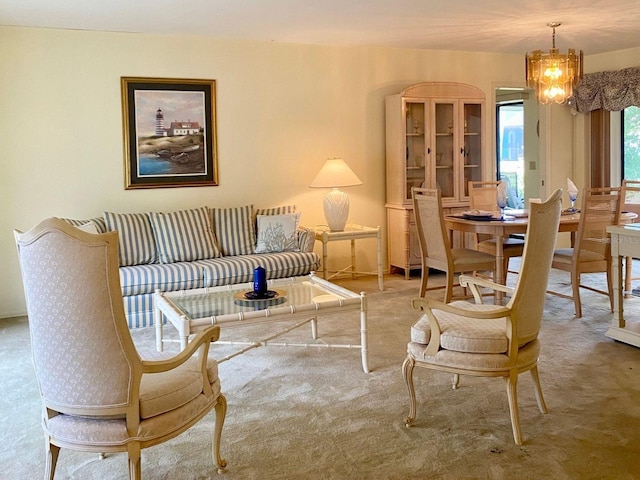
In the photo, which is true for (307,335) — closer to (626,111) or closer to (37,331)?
(37,331)

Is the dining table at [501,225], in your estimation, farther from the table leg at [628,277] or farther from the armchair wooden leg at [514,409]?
the armchair wooden leg at [514,409]

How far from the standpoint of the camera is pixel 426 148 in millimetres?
6445

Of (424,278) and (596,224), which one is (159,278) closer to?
(424,278)

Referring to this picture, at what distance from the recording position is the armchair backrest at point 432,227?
4.91 metres

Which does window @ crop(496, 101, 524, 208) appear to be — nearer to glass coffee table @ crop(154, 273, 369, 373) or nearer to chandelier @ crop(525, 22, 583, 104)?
chandelier @ crop(525, 22, 583, 104)

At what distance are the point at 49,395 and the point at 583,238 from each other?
153 inches

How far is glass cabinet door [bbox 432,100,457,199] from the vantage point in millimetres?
A: 6453

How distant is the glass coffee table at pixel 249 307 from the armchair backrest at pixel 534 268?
1043 millimetres

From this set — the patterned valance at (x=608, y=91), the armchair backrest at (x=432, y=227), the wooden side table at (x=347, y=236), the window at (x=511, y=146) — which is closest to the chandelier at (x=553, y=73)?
the armchair backrest at (x=432, y=227)

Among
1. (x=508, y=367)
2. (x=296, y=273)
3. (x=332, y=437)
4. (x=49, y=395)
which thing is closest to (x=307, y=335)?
(x=296, y=273)

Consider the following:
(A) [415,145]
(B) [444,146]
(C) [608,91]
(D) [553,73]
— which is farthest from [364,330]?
(C) [608,91]

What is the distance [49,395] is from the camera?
7.41 feet

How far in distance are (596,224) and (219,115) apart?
3.33 m

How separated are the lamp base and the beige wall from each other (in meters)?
0.44
